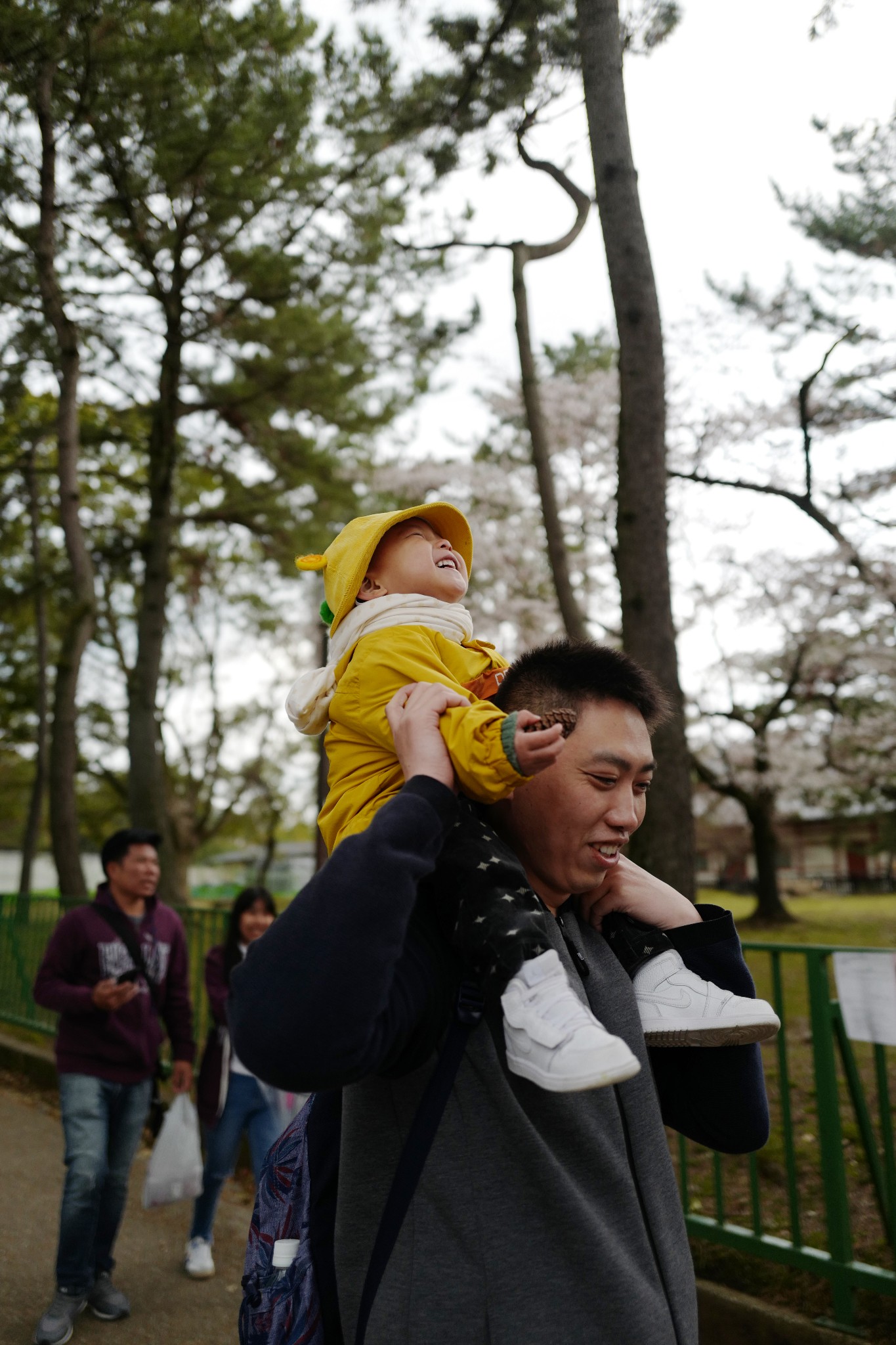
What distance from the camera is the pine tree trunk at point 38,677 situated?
16.6 meters

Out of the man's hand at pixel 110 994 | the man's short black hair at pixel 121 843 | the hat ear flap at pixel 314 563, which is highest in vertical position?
the hat ear flap at pixel 314 563

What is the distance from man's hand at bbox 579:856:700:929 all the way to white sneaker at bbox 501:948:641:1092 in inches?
14.4

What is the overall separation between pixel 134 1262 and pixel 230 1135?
86 centimetres

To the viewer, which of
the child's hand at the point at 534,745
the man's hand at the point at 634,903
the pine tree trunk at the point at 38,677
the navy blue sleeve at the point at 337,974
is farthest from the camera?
the pine tree trunk at the point at 38,677

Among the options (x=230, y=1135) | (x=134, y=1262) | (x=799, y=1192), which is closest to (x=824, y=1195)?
(x=799, y=1192)

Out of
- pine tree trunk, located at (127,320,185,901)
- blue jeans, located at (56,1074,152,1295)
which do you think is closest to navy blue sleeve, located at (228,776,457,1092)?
blue jeans, located at (56,1074,152,1295)

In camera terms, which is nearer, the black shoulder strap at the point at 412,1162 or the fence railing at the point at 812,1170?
the black shoulder strap at the point at 412,1162

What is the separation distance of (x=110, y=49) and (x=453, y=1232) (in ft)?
37.1

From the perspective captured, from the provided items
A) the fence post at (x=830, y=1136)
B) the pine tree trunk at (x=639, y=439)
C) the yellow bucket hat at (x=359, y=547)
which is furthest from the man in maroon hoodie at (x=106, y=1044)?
the yellow bucket hat at (x=359, y=547)

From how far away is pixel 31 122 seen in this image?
34.9 ft

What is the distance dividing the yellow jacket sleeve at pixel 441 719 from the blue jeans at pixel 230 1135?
12.5 ft

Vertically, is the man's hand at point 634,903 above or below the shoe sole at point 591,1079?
above

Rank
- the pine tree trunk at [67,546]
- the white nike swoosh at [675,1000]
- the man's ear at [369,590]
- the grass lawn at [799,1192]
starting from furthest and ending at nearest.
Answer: the pine tree trunk at [67,546] → the grass lawn at [799,1192] → the man's ear at [369,590] → the white nike swoosh at [675,1000]

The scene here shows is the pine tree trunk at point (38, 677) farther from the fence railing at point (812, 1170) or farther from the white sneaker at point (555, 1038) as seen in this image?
the white sneaker at point (555, 1038)
